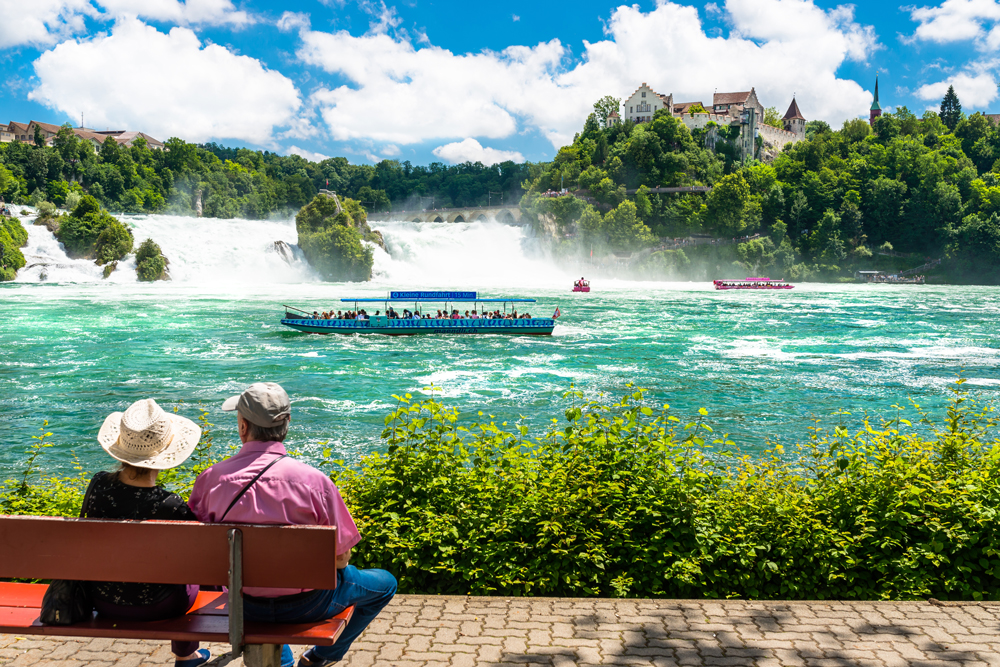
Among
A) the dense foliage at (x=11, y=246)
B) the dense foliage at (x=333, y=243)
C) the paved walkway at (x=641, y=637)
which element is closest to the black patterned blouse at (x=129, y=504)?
the paved walkway at (x=641, y=637)

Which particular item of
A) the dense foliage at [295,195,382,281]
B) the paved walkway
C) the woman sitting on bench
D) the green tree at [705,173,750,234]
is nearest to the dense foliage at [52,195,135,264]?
the dense foliage at [295,195,382,281]

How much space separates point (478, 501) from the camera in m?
6.89

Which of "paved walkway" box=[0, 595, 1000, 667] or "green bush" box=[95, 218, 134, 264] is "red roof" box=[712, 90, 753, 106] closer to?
"green bush" box=[95, 218, 134, 264]

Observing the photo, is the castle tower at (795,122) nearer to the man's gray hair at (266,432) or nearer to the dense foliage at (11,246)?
Result: the dense foliage at (11,246)

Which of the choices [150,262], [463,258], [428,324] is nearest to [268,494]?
[428,324]

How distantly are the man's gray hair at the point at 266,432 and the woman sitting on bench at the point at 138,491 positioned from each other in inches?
12.6

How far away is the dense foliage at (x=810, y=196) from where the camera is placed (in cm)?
10406

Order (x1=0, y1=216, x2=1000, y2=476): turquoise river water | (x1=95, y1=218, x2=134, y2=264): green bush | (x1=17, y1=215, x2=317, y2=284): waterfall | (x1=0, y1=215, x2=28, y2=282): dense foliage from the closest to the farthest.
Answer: (x1=0, y1=216, x2=1000, y2=476): turquoise river water, (x1=0, y1=215, x2=28, y2=282): dense foliage, (x1=17, y1=215, x2=317, y2=284): waterfall, (x1=95, y1=218, x2=134, y2=264): green bush

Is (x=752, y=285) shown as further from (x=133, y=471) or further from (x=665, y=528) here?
(x=133, y=471)

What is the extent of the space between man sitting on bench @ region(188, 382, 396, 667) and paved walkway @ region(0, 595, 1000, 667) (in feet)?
4.00

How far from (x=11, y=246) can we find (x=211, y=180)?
69500 mm

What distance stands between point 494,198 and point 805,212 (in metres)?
69.5

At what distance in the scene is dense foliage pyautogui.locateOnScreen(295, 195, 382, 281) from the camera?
8281 cm

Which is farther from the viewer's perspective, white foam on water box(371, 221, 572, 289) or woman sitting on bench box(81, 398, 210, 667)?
white foam on water box(371, 221, 572, 289)
